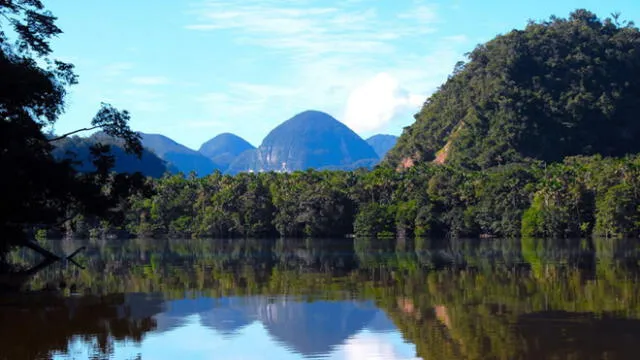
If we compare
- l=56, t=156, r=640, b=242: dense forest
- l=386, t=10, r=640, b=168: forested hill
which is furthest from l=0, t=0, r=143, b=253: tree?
l=386, t=10, r=640, b=168: forested hill

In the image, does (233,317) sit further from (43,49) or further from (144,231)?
(144,231)

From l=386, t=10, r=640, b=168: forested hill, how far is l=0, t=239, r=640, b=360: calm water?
381ft

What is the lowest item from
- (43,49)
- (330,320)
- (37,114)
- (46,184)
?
(330,320)

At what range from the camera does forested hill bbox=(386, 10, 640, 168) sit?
160 meters

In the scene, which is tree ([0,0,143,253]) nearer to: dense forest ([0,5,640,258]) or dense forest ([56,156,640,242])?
dense forest ([0,5,640,258])

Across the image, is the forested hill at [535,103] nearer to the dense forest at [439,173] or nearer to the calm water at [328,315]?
the dense forest at [439,173]

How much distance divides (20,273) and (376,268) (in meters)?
17.5

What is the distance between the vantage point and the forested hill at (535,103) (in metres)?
160

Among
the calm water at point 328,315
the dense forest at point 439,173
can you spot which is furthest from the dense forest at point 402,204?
the calm water at point 328,315

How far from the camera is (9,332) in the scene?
21484 mm

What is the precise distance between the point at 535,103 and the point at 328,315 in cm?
15082

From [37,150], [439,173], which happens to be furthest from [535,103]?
[37,150]

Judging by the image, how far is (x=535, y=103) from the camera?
168 m

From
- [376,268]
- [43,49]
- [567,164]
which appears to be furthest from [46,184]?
[567,164]
